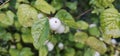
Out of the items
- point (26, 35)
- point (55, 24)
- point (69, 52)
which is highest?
point (55, 24)

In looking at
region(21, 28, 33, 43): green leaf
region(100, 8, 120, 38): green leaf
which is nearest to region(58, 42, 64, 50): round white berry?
region(21, 28, 33, 43): green leaf

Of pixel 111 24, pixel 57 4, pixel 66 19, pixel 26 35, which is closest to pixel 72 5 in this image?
pixel 57 4

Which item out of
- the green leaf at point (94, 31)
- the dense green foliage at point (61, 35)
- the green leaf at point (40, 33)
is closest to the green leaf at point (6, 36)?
the dense green foliage at point (61, 35)

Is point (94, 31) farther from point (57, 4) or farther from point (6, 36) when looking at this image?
point (6, 36)

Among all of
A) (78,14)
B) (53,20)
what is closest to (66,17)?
(53,20)

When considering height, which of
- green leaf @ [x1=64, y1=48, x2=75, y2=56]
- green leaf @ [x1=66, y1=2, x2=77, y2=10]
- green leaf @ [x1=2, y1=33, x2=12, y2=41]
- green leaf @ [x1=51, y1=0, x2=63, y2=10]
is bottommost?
green leaf @ [x1=64, y1=48, x2=75, y2=56]

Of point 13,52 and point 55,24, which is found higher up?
point 55,24

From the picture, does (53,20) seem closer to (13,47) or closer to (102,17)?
(102,17)

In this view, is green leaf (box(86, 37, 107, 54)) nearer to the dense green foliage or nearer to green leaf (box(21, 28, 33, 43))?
the dense green foliage

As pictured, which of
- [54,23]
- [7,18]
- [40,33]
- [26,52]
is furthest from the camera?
[26,52]

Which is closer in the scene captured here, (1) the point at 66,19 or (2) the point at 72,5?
(1) the point at 66,19

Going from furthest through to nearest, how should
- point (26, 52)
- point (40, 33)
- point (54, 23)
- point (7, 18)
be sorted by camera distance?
point (26, 52), point (7, 18), point (54, 23), point (40, 33)
